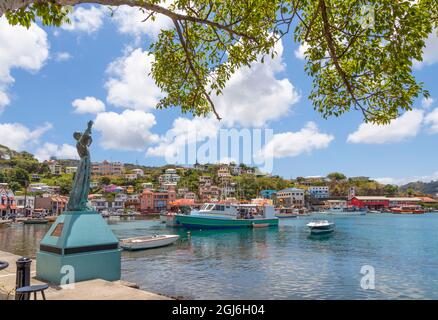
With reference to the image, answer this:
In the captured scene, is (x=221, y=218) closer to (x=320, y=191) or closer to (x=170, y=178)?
(x=170, y=178)

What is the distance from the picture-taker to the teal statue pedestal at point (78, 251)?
8.72 m

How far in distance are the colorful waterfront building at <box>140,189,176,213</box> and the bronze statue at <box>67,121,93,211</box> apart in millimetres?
99213

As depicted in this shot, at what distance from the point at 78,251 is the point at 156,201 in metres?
102

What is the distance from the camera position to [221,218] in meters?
53.7

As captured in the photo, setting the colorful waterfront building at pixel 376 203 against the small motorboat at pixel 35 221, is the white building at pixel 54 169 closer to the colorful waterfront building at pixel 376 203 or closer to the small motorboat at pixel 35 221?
the small motorboat at pixel 35 221

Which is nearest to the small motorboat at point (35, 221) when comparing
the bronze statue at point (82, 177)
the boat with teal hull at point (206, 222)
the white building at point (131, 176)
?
the boat with teal hull at point (206, 222)

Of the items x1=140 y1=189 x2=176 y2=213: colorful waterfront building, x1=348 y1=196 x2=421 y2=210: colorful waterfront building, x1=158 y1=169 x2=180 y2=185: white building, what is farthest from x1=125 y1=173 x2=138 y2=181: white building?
x1=348 y1=196 x2=421 y2=210: colorful waterfront building

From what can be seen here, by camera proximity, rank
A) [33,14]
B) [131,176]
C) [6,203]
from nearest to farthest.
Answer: [33,14] → [6,203] → [131,176]

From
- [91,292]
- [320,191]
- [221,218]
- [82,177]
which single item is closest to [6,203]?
[221,218]

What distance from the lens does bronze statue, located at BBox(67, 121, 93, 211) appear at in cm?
982

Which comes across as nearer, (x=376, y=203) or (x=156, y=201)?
(x=156, y=201)

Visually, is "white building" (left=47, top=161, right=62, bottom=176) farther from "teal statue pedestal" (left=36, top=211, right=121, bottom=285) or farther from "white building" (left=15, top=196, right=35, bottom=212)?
"teal statue pedestal" (left=36, top=211, right=121, bottom=285)
